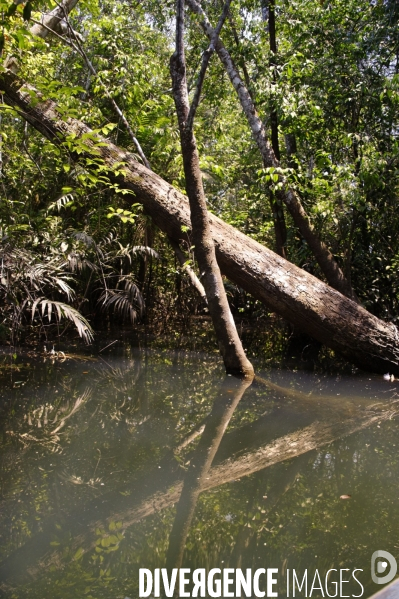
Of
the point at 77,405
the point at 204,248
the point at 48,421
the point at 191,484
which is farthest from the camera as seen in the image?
the point at 204,248

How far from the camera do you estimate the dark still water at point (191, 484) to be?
2.24 m

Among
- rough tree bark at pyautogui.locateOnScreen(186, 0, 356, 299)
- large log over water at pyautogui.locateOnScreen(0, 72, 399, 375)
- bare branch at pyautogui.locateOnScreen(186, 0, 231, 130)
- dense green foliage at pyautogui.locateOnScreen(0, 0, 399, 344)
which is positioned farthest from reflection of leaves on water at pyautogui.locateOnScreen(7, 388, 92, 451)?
rough tree bark at pyautogui.locateOnScreen(186, 0, 356, 299)

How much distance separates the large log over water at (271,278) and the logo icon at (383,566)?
13.0 feet

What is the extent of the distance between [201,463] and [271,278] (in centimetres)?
355

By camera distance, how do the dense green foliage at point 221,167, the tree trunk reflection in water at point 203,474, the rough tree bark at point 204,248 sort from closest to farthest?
1. the tree trunk reflection in water at point 203,474
2. the rough tree bark at point 204,248
3. the dense green foliage at point 221,167

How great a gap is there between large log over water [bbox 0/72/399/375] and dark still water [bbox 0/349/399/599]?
0.93 meters

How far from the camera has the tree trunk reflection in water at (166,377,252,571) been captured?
2398mm

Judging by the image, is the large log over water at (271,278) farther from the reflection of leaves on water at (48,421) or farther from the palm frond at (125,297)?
the reflection of leaves on water at (48,421)

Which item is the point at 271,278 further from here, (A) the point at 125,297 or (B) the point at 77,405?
(B) the point at 77,405

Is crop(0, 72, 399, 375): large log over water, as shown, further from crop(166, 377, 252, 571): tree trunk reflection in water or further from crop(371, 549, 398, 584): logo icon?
crop(371, 549, 398, 584): logo icon

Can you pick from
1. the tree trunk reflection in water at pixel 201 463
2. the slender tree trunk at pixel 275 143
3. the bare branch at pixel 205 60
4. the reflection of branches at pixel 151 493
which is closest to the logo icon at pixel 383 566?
the tree trunk reflection in water at pixel 201 463

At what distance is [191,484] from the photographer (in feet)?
9.91

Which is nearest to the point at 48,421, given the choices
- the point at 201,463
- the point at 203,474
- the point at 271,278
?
the point at 201,463

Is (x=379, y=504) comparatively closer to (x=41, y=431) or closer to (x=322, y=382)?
(x=41, y=431)
